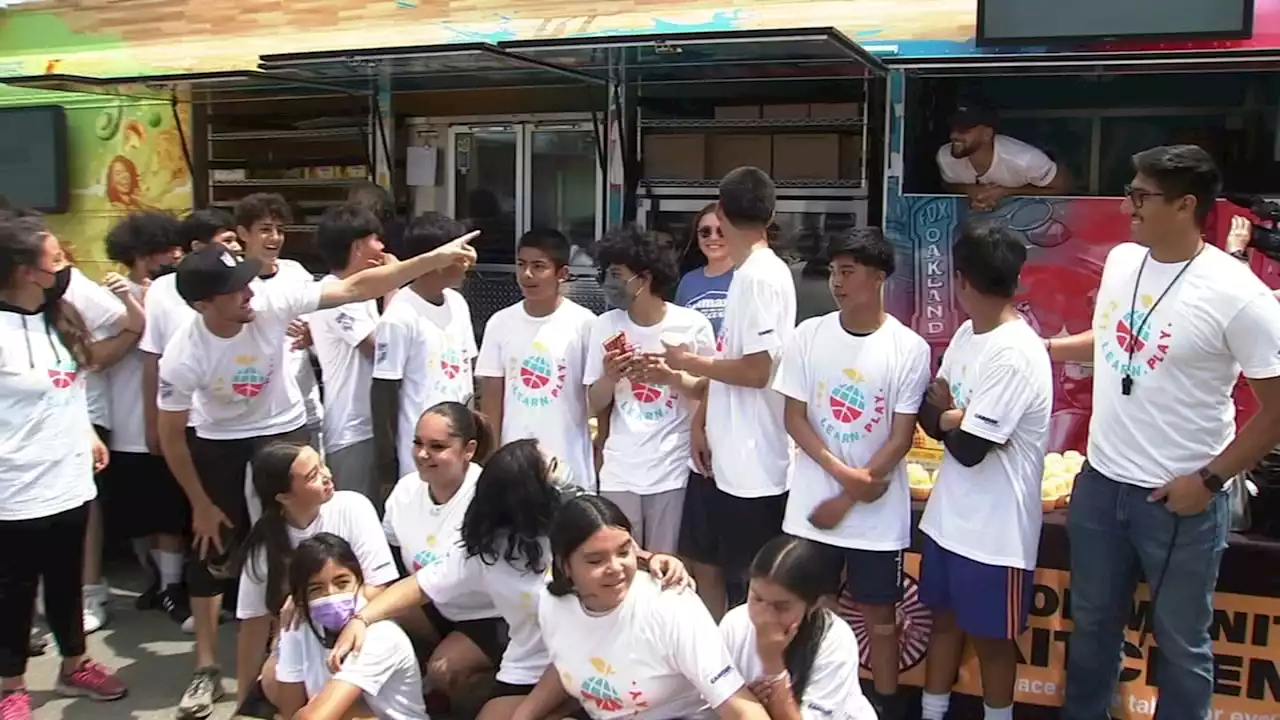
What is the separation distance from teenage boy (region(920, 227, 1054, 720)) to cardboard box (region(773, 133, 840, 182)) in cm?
329

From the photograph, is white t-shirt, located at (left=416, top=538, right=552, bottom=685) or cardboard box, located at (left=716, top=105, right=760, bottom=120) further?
cardboard box, located at (left=716, top=105, right=760, bottom=120)

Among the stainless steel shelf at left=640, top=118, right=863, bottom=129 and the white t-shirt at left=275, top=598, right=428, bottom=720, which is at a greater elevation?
the stainless steel shelf at left=640, top=118, right=863, bottom=129

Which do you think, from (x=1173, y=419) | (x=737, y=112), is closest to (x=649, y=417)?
(x=1173, y=419)

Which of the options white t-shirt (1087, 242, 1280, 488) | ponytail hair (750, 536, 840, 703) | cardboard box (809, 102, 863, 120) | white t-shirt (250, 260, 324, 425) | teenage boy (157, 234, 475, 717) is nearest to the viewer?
ponytail hair (750, 536, 840, 703)

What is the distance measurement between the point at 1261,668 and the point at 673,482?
1.95 m

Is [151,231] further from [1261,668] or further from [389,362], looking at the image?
[1261,668]

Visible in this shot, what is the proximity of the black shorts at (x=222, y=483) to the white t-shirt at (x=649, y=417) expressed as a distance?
4.18 ft

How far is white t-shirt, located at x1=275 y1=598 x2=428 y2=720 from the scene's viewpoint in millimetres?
3270

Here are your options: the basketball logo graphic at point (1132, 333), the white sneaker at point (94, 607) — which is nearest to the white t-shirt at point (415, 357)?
the white sneaker at point (94, 607)

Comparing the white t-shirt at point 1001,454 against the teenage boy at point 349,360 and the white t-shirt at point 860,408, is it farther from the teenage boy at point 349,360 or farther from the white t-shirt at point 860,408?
the teenage boy at point 349,360

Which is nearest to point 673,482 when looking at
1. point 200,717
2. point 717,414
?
point 717,414

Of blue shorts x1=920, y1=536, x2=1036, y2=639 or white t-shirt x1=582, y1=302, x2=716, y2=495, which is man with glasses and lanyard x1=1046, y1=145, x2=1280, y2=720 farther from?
white t-shirt x1=582, y1=302, x2=716, y2=495

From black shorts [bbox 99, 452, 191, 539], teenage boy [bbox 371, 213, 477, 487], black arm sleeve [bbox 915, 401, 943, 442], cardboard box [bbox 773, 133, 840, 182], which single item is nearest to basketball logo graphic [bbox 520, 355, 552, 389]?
teenage boy [bbox 371, 213, 477, 487]

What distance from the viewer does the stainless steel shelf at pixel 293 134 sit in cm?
807
